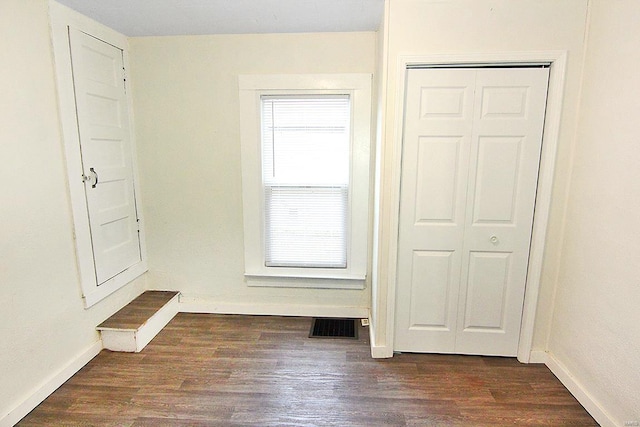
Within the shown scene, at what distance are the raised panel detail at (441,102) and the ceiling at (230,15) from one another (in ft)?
2.16

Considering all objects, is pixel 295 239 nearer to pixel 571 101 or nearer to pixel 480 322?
pixel 480 322

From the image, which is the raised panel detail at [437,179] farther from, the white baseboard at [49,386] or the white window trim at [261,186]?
the white baseboard at [49,386]

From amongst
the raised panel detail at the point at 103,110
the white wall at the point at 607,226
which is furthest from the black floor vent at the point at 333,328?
the raised panel detail at the point at 103,110

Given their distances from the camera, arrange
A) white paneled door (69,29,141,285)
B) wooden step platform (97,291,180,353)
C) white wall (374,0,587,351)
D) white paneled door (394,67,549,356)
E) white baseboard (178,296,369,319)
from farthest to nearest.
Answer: white baseboard (178,296,369,319)
wooden step platform (97,291,180,353)
white paneled door (69,29,141,285)
white paneled door (394,67,549,356)
white wall (374,0,587,351)

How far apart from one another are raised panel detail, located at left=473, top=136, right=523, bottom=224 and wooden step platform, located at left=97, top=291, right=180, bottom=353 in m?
2.58

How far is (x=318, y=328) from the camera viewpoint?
2.72 m

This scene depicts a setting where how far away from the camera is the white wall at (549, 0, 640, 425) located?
160cm

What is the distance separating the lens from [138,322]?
2457mm

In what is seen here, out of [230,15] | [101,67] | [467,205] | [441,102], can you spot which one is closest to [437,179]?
[467,205]

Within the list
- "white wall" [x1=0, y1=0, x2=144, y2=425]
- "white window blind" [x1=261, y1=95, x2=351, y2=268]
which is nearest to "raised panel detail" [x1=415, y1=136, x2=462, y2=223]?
"white window blind" [x1=261, y1=95, x2=351, y2=268]

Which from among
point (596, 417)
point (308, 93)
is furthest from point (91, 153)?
point (596, 417)

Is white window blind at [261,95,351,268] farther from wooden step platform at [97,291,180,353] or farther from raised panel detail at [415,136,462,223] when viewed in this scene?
wooden step platform at [97,291,180,353]

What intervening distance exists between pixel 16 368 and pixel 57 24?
206 centimetres

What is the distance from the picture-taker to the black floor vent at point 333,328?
2.62 metres
